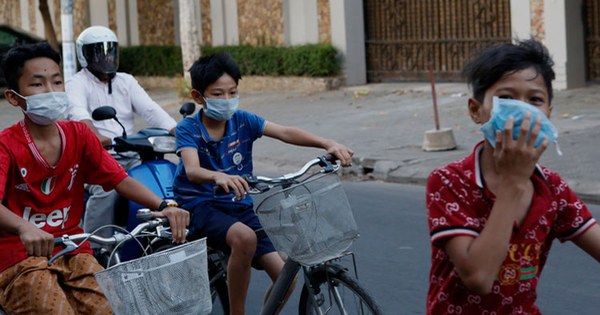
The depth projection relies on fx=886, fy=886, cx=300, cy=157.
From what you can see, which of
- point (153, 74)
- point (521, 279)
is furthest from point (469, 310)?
point (153, 74)

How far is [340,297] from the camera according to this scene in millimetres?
3852

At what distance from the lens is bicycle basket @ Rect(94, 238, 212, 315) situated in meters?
2.85

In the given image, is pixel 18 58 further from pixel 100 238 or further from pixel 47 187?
pixel 100 238

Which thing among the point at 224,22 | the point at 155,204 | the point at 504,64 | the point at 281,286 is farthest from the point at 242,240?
the point at 224,22

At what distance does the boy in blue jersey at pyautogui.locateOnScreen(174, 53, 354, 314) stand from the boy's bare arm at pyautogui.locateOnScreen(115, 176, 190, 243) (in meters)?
0.44

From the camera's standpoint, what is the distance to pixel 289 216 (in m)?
3.59

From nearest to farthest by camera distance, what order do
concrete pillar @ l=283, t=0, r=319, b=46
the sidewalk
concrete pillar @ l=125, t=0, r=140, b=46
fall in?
1. the sidewalk
2. concrete pillar @ l=283, t=0, r=319, b=46
3. concrete pillar @ l=125, t=0, r=140, b=46

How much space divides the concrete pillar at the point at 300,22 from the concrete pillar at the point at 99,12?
26.3 feet

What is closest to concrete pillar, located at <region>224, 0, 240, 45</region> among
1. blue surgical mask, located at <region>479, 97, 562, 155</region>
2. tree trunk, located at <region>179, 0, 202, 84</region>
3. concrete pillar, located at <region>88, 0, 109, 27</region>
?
tree trunk, located at <region>179, 0, 202, 84</region>

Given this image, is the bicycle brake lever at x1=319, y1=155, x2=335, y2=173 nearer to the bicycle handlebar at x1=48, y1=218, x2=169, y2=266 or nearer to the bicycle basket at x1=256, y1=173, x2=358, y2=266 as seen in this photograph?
the bicycle basket at x1=256, y1=173, x2=358, y2=266

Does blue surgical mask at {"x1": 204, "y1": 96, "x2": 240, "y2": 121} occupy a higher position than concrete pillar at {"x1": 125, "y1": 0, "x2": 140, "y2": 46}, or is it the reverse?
concrete pillar at {"x1": 125, "y1": 0, "x2": 140, "y2": 46}

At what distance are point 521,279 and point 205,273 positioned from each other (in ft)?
3.71

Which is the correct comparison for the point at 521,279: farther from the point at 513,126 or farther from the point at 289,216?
the point at 289,216

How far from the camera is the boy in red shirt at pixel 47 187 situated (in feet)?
11.0
